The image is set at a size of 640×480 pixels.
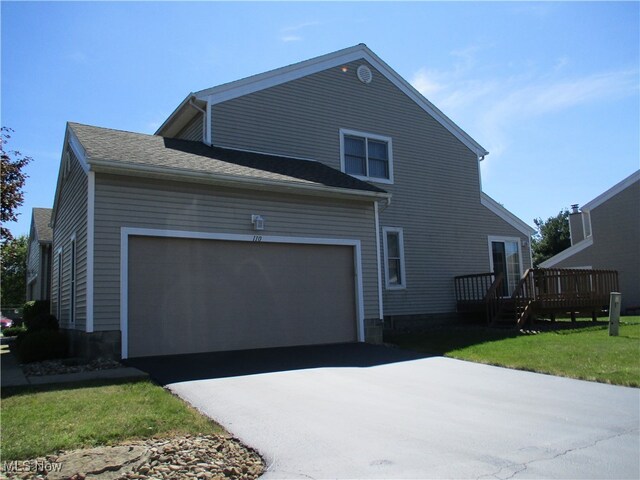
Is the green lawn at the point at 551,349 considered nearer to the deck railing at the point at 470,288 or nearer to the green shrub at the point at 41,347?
the deck railing at the point at 470,288

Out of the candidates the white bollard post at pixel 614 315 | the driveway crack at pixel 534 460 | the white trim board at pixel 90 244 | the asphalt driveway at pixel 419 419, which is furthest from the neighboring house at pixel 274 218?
the driveway crack at pixel 534 460

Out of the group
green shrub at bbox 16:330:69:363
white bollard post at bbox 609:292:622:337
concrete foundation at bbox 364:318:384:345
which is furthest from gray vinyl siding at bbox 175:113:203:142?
white bollard post at bbox 609:292:622:337

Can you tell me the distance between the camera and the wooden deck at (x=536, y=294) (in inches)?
586

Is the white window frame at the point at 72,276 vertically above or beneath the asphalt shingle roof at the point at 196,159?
beneath

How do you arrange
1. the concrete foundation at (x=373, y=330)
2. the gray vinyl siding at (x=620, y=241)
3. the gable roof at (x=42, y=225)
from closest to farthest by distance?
the concrete foundation at (x=373, y=330) < the gable roof at (x=42, y=225) < the gray vinyl siding at (x=620, y=241)

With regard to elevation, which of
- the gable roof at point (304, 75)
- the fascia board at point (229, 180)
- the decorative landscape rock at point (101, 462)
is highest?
the gable roof at point (304, 75)

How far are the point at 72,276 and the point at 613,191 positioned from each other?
24.2m

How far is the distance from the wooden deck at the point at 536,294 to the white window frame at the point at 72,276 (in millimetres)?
10661

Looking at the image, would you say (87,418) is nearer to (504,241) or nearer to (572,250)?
(504,241)

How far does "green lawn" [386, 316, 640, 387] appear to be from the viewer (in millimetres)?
8594

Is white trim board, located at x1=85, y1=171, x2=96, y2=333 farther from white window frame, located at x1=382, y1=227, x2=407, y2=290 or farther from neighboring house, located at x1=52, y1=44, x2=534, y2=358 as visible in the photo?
white window frame, located at x1=382, y1=227, x2=407, y2=290

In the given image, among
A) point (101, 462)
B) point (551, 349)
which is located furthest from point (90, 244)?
point (551, 349)

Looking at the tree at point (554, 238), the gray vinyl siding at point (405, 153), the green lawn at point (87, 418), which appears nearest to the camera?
the green lawn at point (87, 418)

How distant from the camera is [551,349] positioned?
10.7 metres
